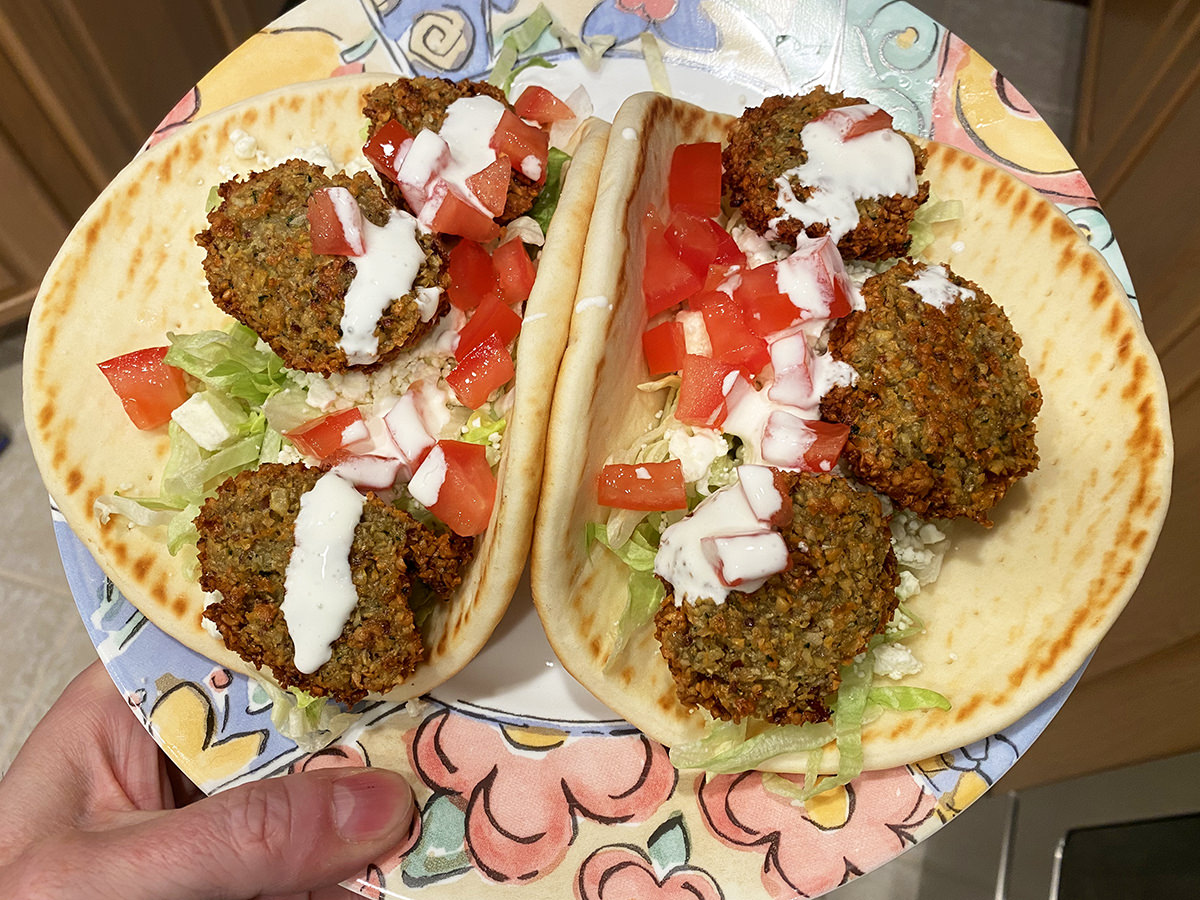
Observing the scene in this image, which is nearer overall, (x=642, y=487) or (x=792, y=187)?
(x=642, y=487)

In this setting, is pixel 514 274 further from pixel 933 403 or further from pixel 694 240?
pixel 933 403

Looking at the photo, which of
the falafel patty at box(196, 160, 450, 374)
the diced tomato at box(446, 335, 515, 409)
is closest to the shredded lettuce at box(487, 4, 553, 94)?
the falafel patty at box(196, 160, 450, 374)

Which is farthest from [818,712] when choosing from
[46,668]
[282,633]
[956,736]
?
[46,668]

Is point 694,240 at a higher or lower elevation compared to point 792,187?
lower

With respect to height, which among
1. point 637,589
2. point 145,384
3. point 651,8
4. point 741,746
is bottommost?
point 741,746

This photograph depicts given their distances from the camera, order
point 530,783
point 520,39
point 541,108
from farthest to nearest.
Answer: point 520,39, point 541,108, point 530,783

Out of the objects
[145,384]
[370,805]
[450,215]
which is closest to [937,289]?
[450,215]
